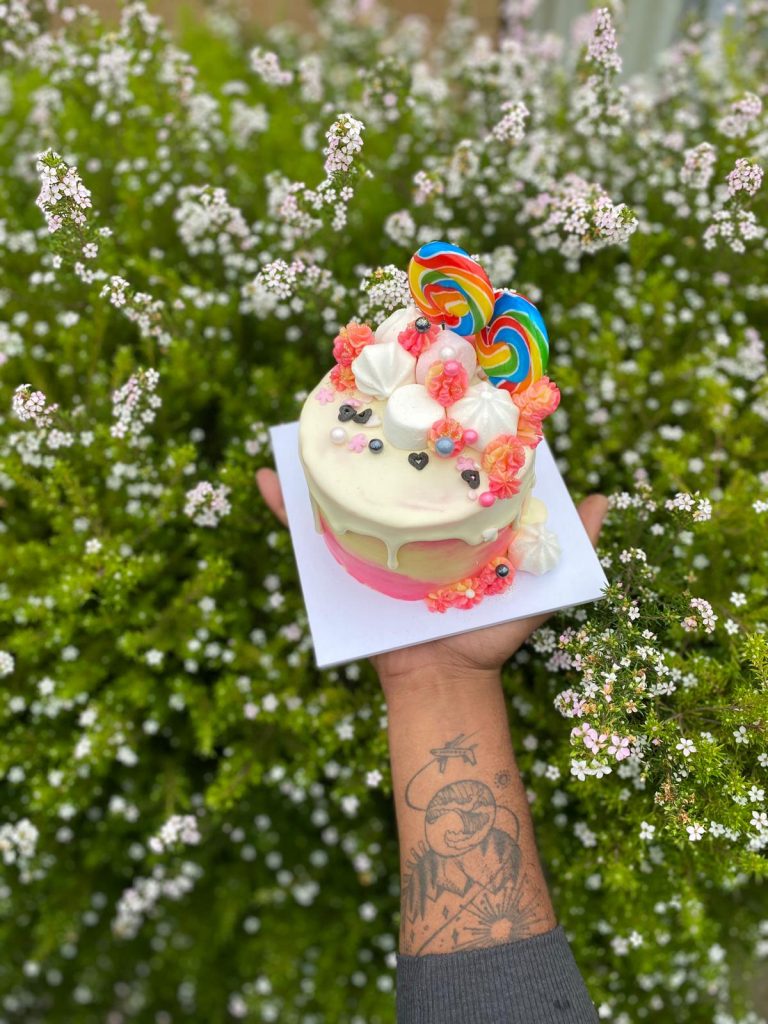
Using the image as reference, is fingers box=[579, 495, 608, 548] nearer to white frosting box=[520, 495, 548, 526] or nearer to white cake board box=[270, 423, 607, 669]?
white cake board box=[270, 423, 607, 669]

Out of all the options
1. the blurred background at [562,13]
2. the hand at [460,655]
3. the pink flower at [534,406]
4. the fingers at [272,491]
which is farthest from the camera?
the blurred background at [562,13]

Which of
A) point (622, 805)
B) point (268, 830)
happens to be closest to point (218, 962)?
point (268, 830)

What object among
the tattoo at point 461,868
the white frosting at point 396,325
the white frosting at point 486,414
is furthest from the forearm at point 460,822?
the white frosting at point 396,325

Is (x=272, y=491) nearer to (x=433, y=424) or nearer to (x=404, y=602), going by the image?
(x=404, y=602)

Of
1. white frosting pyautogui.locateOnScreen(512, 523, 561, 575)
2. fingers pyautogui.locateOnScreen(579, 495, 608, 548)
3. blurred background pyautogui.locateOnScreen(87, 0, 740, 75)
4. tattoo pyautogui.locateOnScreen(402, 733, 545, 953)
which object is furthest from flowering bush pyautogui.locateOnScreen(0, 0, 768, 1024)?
blurred background pyautogui.locateOnScreen(87, 0, 740, 75)

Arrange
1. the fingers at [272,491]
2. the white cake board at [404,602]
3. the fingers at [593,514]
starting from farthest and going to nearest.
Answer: the fingers at [272,491]
the fingers at [593,514]
the white cake board at [404,602]

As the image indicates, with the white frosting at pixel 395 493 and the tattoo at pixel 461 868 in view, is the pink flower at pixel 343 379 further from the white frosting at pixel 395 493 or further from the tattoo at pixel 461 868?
the tattoo at pixel 461 868

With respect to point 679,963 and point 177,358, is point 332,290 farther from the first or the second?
point 679,963
